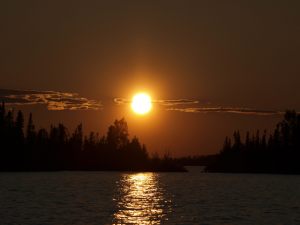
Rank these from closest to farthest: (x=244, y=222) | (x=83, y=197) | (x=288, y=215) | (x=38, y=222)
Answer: (x=38, y=222) < (x=244, y=222) < (x=288, y=215) < (x=83, y=197)

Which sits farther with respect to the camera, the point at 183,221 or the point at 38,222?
the point at 183,221

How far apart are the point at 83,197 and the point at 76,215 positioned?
31.4 metres

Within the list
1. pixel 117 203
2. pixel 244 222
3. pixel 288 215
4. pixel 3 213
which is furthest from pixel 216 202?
pixel 3 213

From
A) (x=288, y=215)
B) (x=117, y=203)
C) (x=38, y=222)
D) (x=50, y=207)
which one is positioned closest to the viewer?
(x=38, y=222)

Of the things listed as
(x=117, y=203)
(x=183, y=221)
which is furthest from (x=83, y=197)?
(x=183, y=221)

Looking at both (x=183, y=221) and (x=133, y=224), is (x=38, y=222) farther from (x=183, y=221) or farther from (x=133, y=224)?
(x=183, y=221)

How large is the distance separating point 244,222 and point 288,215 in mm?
10603

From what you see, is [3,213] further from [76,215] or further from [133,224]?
[133,224]

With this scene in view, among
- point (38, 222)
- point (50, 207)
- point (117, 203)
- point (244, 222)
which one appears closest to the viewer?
point (38, 222)

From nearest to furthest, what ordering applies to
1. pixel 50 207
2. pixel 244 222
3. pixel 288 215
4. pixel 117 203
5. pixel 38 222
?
pixel 38 222
pixel 244 222
pixel 288 215
pixel 50 207
pixel 117 203

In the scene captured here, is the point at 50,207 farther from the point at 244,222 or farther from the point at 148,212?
the point at 244,222

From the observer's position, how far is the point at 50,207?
84000mm

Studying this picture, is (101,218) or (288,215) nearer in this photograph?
(101,218)

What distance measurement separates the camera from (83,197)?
105m
